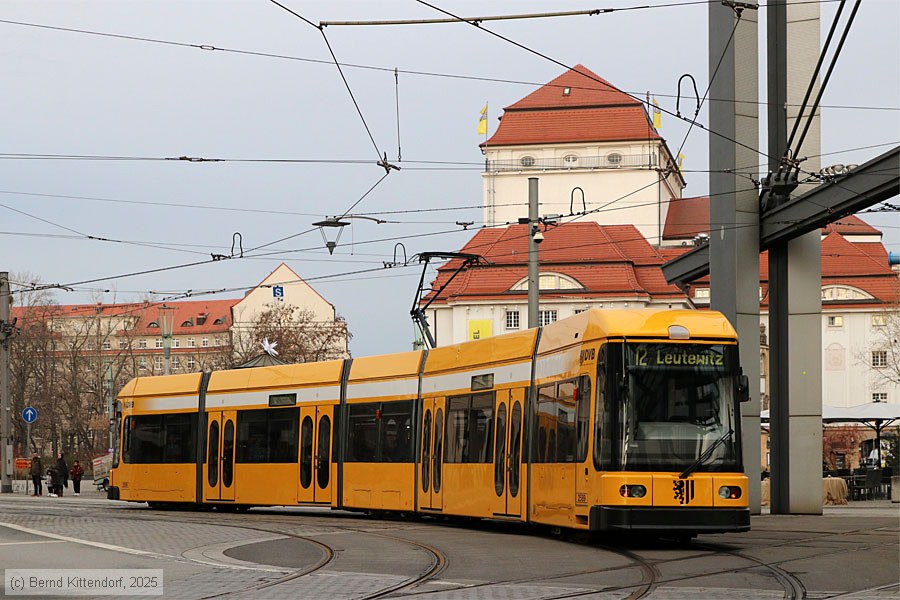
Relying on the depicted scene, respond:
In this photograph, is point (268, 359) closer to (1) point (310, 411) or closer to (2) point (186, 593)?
(1) point (310, 411)

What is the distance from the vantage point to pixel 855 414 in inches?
1326

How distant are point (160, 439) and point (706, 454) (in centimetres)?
1551

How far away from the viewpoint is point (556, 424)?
17.3 m

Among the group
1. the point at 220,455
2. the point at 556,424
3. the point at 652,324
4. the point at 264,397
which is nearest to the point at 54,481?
the point at 220,455

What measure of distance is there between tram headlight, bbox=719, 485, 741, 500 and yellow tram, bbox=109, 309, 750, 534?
0.07 feet

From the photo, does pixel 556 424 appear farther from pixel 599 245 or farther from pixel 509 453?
pixel 599 245

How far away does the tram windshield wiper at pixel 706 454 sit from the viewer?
15617mm

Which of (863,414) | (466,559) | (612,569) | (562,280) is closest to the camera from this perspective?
(612,569)

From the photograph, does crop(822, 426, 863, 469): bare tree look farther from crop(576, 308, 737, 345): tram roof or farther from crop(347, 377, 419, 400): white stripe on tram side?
crop(576, 308, 737, 345): tram roof

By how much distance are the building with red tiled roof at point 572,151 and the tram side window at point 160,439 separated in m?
71.8

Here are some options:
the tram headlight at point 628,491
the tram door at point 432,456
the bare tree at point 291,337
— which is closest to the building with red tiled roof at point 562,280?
the bare tree at point 291,337

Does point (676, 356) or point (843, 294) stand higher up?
point (843, 294)

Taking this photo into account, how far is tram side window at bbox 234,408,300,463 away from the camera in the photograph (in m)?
25.2

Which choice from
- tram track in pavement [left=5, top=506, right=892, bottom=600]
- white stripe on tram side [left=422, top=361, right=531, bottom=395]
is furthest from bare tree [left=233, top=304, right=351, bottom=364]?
tram track in pavement [left=5, top=506, right=892, bottom=600]
